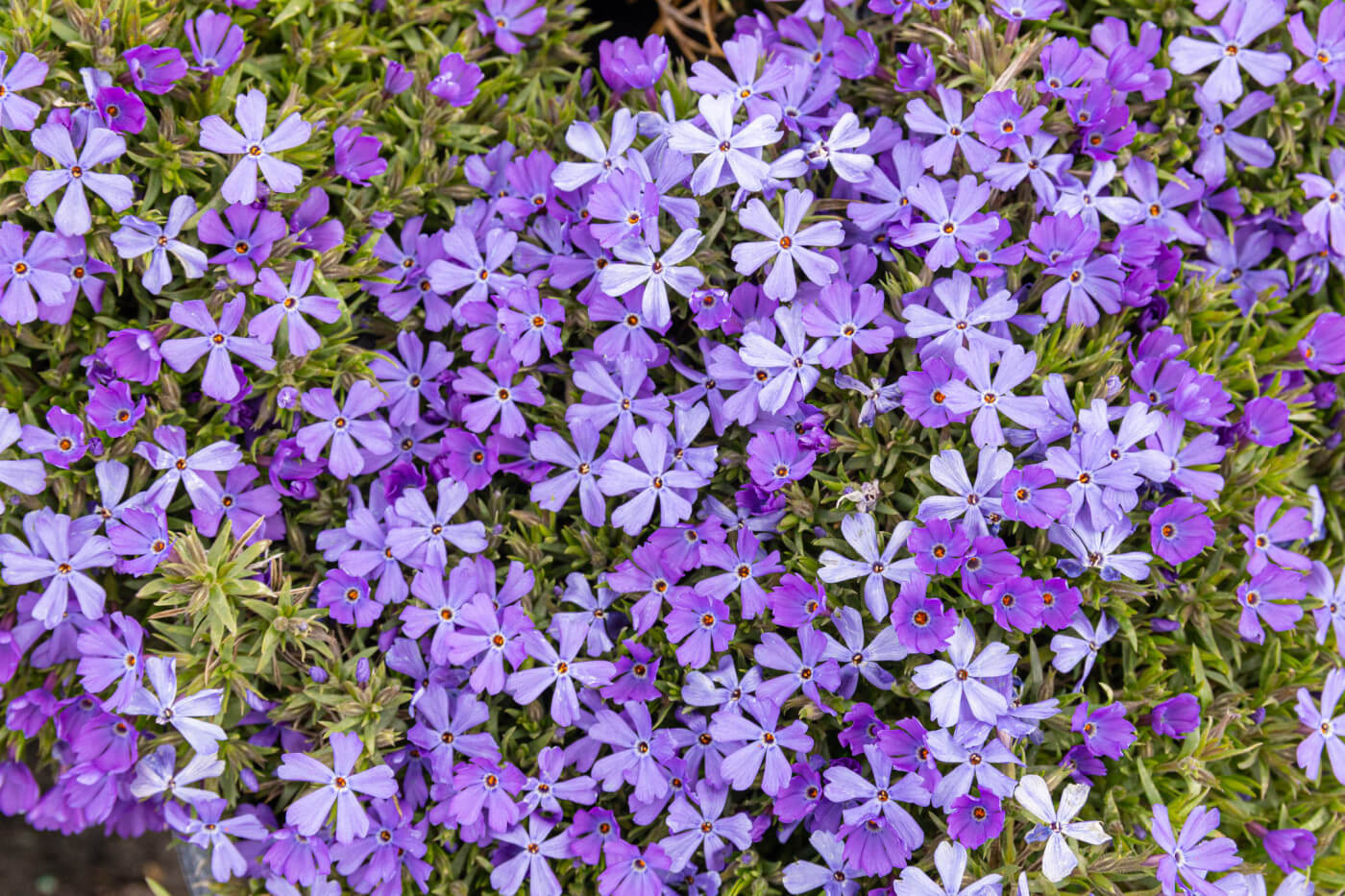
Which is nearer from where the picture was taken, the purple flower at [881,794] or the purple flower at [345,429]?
the purple flower at [881,794]

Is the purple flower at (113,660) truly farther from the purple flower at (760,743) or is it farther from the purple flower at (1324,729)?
the purple flower at (1324,729)

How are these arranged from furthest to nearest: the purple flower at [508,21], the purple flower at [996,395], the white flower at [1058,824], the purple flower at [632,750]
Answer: the purple flower at [508,21] < the purple flower at [632,750] < the purple flower at [996,395] < the white flower at [1058,824]

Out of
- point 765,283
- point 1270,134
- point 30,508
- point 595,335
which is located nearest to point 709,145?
point 765,283

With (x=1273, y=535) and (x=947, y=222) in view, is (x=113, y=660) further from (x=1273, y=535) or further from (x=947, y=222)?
(x=1273, y=535)

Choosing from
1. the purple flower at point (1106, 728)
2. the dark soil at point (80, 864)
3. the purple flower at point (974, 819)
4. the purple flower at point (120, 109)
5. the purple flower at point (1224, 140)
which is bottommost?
the dark soil at point (80, 864)

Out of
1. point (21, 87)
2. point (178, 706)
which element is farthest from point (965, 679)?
point (21, 87)

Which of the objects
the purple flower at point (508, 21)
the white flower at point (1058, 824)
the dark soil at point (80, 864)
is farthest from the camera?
the dark soil at point (80, 864)

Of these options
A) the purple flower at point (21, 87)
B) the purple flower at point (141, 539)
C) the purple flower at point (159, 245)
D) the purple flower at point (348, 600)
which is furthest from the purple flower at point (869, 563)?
the purple flower at point (21, 87)
